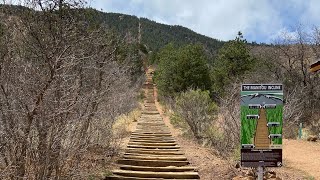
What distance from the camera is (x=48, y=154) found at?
5945mm

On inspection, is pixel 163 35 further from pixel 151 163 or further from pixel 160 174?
pixel 160 174

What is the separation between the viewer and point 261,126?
243 inches

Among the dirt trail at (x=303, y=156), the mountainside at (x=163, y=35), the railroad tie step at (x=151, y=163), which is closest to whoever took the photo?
the railroad tie step at (x=151, y=163)

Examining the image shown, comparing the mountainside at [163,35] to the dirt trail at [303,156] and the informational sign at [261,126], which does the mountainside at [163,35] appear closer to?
the dirt trail at [303,156]

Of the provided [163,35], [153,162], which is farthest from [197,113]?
[163,35]

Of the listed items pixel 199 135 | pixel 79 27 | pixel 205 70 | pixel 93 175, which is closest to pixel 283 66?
pixel 205 70

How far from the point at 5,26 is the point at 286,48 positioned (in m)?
28.0

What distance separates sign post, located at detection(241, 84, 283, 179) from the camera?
6.12m

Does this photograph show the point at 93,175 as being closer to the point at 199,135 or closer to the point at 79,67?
the point at 79,67

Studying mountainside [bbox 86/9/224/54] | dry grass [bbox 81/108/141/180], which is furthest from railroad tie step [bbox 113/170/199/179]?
Answer: mountainside [bbox 86/9/224/54]

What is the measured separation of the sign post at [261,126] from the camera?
6.12m

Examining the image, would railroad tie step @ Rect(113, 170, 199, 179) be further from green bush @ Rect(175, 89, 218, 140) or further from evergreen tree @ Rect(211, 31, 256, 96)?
evergreen tree @ Rect(211, 31, 256, 96)

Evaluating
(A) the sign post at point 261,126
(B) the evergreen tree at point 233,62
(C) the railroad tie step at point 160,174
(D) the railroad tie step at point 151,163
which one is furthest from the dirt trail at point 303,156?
(B) the evergreen tree at point 233,62

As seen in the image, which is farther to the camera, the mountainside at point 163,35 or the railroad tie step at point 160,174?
the mountainside at point 163,35
